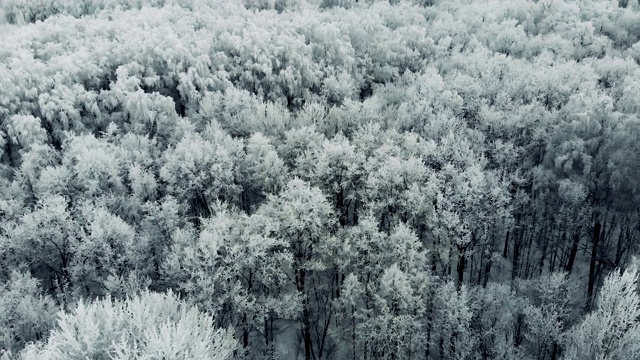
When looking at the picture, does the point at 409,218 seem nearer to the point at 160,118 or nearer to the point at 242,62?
the point at 160,118

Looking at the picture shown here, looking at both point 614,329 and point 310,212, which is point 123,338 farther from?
point 614,329

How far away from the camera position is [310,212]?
3334 centimetres

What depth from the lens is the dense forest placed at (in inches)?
1222

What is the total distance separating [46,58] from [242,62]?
22930 millimetres

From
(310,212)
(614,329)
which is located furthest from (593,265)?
(310,212)

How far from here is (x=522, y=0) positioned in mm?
81688

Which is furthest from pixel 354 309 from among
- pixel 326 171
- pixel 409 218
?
pixel 326 171

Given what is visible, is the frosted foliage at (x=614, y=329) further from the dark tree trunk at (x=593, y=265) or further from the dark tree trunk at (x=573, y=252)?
the dark tree trunk at (x=573, y=252)

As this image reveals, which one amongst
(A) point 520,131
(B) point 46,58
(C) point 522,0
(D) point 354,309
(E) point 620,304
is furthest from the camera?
(C) point 522,0

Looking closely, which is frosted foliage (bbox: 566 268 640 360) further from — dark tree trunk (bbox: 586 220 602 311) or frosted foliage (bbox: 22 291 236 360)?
frosted foliage (bbox: 22 291 236 360)

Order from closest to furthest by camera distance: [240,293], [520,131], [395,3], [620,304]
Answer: [620,304] < [240,293] < [520,131] < [395,3]

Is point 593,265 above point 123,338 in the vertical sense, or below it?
below

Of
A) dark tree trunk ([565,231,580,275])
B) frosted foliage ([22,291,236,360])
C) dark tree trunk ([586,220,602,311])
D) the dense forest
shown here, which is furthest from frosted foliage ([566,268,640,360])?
frosted foliage ([22,291,236,360])

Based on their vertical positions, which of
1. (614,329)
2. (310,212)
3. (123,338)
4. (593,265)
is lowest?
(593,265)
